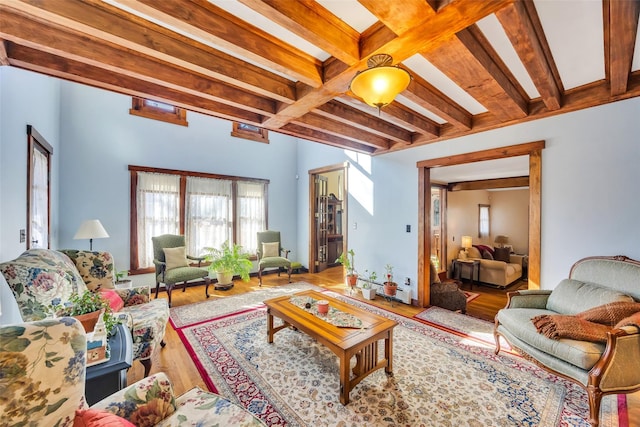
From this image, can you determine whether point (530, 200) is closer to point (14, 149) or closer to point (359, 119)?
point (359, 119)

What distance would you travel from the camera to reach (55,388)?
857 millimetres

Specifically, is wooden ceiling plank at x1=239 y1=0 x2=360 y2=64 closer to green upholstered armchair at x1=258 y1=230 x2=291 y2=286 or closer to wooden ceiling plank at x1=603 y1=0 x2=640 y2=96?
wooden ceiling plank at x1=603 y1=0 x2=640 y2=96

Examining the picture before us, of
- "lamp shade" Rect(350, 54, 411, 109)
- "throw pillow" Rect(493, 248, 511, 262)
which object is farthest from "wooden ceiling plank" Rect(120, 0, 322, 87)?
"throw pillow" Rect(493, 248, 511, 262)

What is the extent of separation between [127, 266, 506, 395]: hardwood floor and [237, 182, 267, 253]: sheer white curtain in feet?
2.75

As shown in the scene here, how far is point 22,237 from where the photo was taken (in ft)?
7.22

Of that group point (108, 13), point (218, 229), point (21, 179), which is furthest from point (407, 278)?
point (21, 179)

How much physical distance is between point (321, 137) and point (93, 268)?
10.1 ft

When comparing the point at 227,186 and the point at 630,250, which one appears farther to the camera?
the point at 227,186

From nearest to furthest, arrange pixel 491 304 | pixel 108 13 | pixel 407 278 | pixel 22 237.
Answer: pixel 108 13 → pixel 22 237 → pixel 407 278 → pixel 491 304

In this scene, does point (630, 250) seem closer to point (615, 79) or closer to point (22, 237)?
point (615, 79)

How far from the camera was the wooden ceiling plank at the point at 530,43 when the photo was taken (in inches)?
54.9

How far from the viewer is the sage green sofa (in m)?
1.62

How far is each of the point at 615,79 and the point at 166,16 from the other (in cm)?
328

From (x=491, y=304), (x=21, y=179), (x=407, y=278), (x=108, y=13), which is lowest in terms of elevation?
(x=491, y=304)
